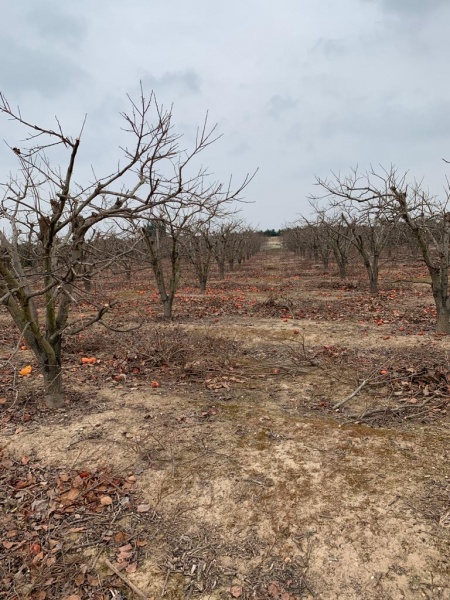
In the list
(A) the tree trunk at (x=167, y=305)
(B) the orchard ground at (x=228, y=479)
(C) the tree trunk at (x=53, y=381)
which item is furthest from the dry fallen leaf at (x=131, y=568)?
(A) the tree trunk at (x=167, y=305)

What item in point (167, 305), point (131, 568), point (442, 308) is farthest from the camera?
point (167, 305)

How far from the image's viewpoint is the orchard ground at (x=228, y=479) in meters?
2.55

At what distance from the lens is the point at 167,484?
136 inches

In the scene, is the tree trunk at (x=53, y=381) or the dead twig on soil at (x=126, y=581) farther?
the tree trunk at (x=53, y=381)

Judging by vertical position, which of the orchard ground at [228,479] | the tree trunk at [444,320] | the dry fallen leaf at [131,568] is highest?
the tree trunk at [444,320]

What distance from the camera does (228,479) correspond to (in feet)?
11.3

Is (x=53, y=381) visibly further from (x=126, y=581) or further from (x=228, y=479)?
(x=126, y=581)

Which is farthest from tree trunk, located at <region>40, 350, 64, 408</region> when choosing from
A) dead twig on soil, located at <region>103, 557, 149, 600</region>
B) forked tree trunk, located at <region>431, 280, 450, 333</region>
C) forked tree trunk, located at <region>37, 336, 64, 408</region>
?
forked tree trunk, located at <region>431, 280, 450, 333</region>

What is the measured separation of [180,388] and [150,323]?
5.45m

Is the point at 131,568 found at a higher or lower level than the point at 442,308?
lower

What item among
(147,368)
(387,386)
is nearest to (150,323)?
(147,368)

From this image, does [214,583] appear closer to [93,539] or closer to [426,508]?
[93,539]

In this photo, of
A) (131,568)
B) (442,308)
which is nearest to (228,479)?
(131,568)

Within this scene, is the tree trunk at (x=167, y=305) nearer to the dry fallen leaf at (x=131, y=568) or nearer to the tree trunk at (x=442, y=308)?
the tree trunk at (x=442, y=308)
